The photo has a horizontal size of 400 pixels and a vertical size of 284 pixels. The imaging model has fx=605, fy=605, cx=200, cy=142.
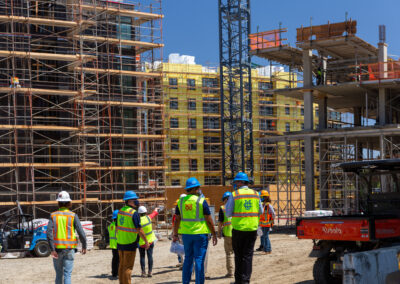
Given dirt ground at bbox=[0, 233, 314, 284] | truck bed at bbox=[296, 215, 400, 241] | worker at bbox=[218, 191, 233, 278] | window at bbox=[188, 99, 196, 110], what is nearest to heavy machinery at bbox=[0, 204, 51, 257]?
dirt ground at bbox=[0, 233, 314, 284]

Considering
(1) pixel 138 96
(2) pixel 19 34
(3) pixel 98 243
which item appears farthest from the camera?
(1) pixel 138 96

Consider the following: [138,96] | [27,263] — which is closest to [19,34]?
[138,96]

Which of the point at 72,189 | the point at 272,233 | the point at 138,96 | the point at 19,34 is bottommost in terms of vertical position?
the point at 272,233

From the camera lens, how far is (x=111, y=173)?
33.4m

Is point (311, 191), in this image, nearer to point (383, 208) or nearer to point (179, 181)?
point (383, 208)

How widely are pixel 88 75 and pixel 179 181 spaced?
81.7ft

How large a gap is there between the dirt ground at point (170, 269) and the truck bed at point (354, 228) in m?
1.94

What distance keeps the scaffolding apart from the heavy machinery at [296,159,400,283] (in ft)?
69.4

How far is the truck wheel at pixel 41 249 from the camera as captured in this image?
22.8 meters

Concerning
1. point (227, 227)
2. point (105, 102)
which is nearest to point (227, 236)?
point (227, 227)

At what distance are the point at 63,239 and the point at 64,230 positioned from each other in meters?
0.17

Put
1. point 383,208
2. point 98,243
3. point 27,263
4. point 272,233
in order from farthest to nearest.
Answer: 1. point 272,233
2. point 98,243
3. point 27,263
4. point 383,208

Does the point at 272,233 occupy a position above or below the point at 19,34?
below

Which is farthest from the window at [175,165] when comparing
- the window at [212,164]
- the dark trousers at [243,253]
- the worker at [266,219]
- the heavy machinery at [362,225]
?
the dark trousers at [243,253]
